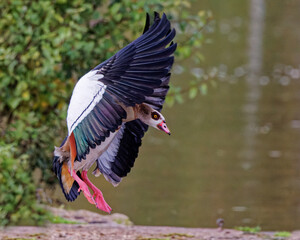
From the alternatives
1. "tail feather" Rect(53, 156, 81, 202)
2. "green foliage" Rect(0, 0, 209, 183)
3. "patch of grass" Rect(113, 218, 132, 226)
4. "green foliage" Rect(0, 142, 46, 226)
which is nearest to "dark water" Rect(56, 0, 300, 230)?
"patch of grass" Rect(113, 218, 132, 226)

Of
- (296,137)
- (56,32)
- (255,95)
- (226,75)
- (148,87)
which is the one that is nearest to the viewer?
(148,87)

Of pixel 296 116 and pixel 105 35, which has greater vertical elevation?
pixel 296 116

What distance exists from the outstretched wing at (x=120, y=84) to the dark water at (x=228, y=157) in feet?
13.7

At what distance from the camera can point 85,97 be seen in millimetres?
4961

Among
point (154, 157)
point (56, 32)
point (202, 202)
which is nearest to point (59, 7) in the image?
point (56, 32)

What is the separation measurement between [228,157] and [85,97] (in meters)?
8.02

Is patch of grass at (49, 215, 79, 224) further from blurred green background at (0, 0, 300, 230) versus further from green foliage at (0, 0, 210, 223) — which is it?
green foliage at (0, 0, 210, 223)

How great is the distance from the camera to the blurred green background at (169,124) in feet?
26.3

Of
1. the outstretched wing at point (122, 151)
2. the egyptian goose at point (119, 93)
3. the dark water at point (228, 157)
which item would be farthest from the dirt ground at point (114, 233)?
the egyptian goose at point (119, 93)

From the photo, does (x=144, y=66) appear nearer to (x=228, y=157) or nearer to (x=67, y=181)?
(x=67, y=181)

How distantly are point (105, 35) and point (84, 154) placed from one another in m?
3.58

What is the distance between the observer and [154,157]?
13.0m

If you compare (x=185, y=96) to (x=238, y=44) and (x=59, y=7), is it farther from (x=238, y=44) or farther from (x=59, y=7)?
(x=59, y=7)

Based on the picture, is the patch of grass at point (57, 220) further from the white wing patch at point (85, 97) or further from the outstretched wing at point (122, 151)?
the white wing patch at point (85, 97)
